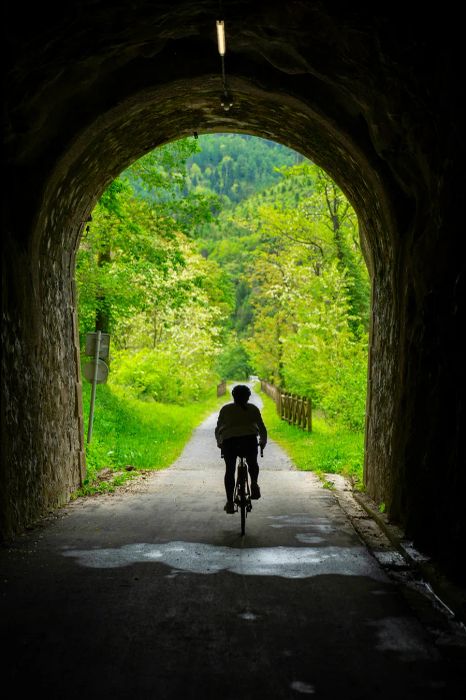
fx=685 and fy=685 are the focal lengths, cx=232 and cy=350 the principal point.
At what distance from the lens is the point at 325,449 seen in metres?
16.8

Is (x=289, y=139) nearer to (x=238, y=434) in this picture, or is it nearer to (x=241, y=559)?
(x=238, y=434)

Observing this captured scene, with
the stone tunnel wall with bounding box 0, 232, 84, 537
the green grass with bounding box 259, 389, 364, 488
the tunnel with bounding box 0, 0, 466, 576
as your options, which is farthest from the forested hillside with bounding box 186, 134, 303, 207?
the stone tunnel wall with bounding box 0, 232, 84, 537

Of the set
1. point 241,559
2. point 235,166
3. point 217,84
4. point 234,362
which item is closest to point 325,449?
point 217,84

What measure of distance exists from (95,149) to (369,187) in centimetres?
419

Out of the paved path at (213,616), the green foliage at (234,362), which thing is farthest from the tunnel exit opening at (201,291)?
the green foliage at (234,362)

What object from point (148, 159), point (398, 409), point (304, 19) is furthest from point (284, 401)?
point (304, 19)

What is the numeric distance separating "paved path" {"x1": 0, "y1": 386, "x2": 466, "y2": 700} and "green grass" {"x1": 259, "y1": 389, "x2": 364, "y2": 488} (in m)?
4.87

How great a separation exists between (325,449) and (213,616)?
1182 centimetres

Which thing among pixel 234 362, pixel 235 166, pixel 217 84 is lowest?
pixel 234 362

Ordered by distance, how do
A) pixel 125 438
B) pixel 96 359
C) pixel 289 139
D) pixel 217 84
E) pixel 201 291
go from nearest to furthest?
pixel 217 84, pixel 289 139, pixel 96 359, pixel 125 438, pixel 201 291

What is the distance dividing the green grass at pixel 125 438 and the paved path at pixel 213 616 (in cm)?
407

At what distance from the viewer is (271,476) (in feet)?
44.6

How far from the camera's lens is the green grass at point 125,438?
1329 cm

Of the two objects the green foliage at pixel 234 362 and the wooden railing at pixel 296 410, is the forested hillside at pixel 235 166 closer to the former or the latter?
the green foliage at pixel 234 362
